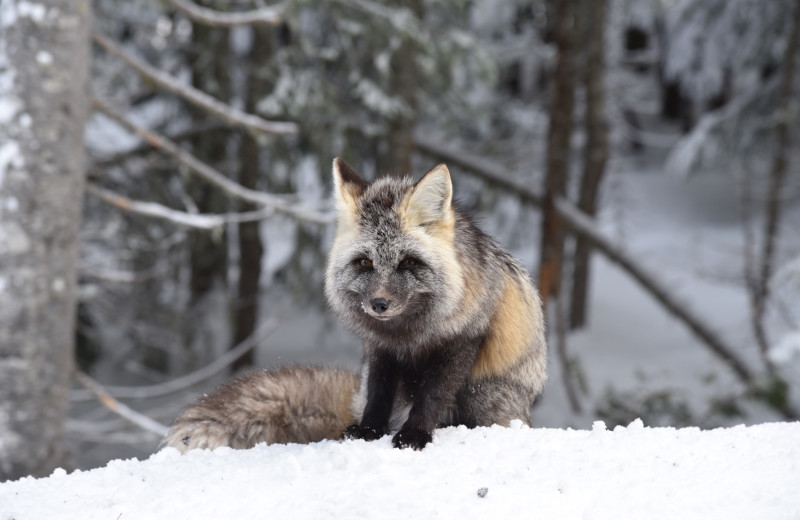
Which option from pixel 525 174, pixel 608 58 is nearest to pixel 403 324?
pixel 525 174

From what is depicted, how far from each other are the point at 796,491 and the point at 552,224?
8.75 meters

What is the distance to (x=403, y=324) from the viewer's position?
12.6ft

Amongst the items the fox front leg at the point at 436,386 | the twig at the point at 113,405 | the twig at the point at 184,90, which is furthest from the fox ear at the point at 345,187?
the twig at the point at 113,405

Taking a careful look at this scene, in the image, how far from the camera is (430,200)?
12.8 ft

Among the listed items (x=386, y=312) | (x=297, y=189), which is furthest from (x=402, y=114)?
(x=386, y=312)

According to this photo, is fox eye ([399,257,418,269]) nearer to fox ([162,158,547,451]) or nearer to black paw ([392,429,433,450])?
fox ([162,158,547,451])

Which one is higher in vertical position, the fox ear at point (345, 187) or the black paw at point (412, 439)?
the fox ear at point (345, 187)

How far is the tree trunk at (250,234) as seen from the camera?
1262 cm

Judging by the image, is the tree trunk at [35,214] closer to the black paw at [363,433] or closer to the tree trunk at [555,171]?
the black paw at [363,433]

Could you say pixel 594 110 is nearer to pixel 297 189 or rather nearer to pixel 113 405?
pixel 297 189

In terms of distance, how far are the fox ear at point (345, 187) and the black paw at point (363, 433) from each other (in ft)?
3.85

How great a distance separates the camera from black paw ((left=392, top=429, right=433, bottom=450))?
3682 mm

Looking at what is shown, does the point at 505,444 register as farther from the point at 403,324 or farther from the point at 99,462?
the point at 99,462

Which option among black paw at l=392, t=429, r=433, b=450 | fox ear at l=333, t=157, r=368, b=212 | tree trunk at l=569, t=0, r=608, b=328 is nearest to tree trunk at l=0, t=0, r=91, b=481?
fox ear at l=333, t=157, r=368, b=212
